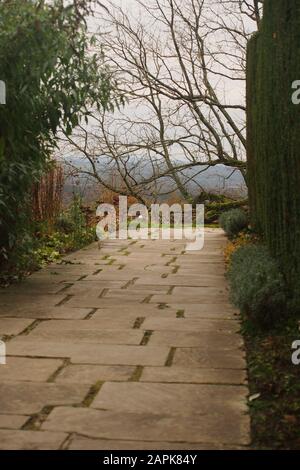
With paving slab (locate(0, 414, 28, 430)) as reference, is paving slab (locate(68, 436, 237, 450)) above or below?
below

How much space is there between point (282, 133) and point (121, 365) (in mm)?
2275

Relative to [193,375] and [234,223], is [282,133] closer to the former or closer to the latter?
[193,375]

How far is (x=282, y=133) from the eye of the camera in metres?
4.50

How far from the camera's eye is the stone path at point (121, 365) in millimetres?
2379

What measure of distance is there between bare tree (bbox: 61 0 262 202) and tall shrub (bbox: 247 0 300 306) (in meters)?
6.37

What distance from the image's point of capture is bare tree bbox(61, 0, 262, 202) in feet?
38.8

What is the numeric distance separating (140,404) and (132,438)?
1.19ft

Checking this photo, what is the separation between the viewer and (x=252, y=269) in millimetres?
4207

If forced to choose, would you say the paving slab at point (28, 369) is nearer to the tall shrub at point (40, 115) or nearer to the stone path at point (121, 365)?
the stone path at point (121, 365)

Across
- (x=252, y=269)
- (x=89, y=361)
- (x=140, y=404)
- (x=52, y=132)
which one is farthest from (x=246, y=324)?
(x=52, y=132)
